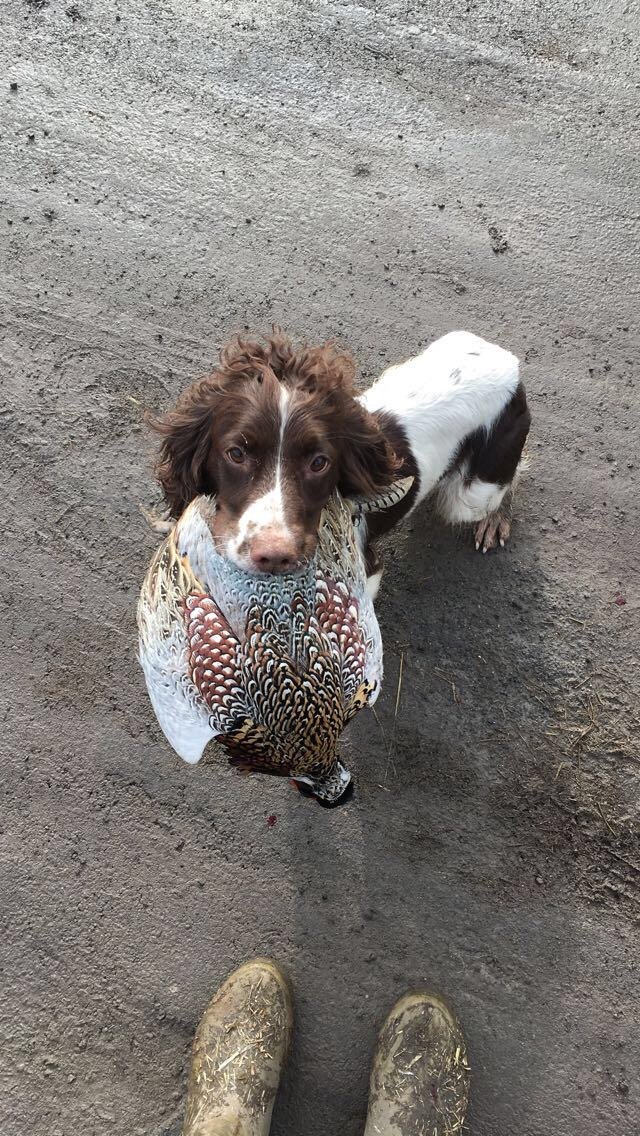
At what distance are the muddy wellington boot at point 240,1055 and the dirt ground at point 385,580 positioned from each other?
0.11 meters

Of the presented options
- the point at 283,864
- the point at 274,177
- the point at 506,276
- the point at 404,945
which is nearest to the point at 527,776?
the point at 404,945

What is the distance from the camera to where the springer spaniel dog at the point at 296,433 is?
6.25ft

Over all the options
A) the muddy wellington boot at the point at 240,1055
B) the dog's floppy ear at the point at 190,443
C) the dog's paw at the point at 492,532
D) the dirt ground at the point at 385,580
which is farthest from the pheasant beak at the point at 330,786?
the dog's paw at the point at 492,532

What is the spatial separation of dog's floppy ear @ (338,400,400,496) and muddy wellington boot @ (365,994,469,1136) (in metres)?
1.92

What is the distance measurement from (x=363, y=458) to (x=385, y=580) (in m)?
1.20

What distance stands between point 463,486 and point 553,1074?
221 centimetres

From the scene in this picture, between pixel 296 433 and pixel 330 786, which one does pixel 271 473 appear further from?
pixel 330 786

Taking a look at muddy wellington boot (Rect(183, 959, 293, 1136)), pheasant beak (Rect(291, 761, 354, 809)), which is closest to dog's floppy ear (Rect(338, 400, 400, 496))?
pheasant beak (Rect(291, 761, 354, 809))

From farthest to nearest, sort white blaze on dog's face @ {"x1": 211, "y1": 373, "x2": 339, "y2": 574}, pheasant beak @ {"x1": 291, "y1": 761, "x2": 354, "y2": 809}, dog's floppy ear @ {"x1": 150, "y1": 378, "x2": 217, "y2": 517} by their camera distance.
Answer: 1. pheasant beak @ {"x1": 291, "y1": 761, "x2": 354, "y2": 809}
2. dog's floppy ear @ {"x1": 150, "y1": 378, "x2": 217, "y2": 517}
3. white blaze on dog's face @ {"x1": 211, "y1": 373, "x2": 339, "y2": 574}

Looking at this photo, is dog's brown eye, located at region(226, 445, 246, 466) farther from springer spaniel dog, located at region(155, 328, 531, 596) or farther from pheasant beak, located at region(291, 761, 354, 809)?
pheasant beak, located at region(291, 761, 354, 809)

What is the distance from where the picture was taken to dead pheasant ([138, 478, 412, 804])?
2020mm

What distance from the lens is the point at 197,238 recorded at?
145 inches

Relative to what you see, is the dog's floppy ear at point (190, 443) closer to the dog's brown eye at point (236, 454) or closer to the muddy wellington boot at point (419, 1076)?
the dog's brown eye at point (236, 454)

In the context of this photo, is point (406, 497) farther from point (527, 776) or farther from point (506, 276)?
point (506, 276)
